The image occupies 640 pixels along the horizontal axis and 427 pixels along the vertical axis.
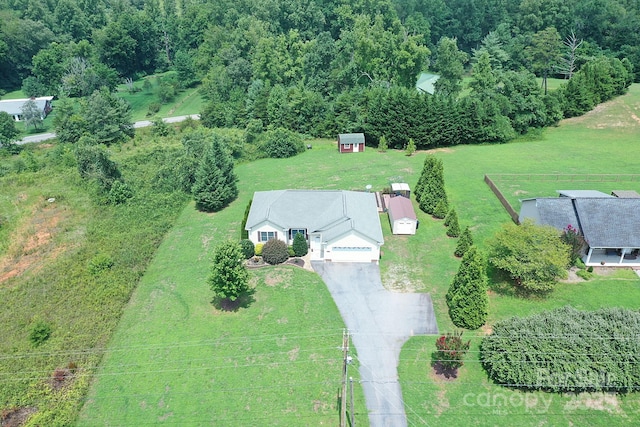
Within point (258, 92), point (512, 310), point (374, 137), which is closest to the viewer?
point (512, 310)

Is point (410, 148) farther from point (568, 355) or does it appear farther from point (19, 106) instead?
point (19, 106)

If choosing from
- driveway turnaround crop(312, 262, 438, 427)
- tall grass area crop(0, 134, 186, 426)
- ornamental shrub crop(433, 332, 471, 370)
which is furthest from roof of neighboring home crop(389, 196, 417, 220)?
tall grass area crop(0, 134, 186, 426)

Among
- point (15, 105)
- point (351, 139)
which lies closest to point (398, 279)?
point (351, 139)

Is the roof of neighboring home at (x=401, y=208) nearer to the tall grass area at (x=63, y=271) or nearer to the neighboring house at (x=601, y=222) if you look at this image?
the neighboring house at (x=601, y=222)

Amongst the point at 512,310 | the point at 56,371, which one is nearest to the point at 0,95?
the point at 56,371

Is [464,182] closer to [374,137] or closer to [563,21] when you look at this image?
[374,137]

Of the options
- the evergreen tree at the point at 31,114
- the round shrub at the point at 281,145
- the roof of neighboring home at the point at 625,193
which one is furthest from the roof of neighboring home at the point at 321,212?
Result: the evergreen tree at the point at 31,114
